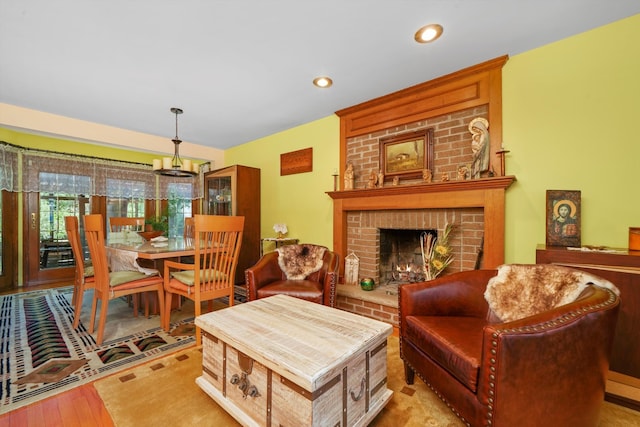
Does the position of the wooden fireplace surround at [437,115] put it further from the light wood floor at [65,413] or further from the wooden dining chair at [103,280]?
the light wood floor at [65,413]

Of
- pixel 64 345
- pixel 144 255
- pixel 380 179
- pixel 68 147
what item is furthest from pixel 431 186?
pixel 68 147

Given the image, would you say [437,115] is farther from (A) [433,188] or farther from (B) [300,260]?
(B) [300,260]

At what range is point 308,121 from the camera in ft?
12.0

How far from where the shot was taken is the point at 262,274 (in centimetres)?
256

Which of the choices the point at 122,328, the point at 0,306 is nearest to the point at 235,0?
the point at 122,328

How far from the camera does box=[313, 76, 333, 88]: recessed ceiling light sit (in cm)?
251

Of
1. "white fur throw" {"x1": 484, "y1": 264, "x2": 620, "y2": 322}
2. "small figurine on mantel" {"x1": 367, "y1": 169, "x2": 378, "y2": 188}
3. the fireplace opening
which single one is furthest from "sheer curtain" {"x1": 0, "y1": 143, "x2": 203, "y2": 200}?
"white fur throw" {"x1": 484, "y1": 264, "x2": 620, "y2": 322}

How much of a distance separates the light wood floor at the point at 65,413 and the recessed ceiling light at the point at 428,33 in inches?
118

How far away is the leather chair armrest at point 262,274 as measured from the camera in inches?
95.9

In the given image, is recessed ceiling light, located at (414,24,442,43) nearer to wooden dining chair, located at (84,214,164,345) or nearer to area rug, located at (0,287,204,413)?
wooden dining chair, located at (84,214,164,345)

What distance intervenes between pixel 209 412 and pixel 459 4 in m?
2.77

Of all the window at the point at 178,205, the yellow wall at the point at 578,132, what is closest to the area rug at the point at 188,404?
the yellow wall at the point at 578,132

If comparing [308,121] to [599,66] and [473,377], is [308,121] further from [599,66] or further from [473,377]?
[473,377]

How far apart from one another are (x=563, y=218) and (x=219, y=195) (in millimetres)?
4441
